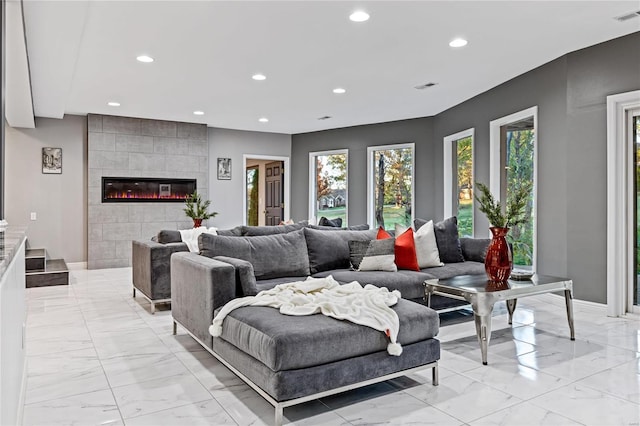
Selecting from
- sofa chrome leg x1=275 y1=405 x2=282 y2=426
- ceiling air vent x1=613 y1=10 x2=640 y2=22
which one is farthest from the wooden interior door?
sofa chrome leg x1=275 y1=405 x2=282 y2=426

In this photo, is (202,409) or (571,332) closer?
(202,409)

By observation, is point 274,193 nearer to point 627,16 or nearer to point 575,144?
point 575,144

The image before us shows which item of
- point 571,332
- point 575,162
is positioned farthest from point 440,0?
point 571,332

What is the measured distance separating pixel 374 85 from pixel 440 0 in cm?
243

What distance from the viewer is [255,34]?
13.4 feet

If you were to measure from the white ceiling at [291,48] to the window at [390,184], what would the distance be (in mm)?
1516

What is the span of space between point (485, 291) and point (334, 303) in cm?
116

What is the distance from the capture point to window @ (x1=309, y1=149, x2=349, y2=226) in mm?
9078

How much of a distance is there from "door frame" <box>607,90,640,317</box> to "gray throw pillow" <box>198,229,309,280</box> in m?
2.93

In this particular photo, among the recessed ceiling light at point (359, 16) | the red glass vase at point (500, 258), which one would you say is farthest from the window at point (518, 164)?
the recessed ceiling light at point (359, 16)

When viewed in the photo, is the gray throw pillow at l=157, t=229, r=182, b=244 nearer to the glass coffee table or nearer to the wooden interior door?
the glass coffee table

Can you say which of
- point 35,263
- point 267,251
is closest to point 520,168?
point 267,251

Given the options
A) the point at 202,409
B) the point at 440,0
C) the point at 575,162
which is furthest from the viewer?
the point at 575,162

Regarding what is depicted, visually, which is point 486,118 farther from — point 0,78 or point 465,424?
point 0,78
